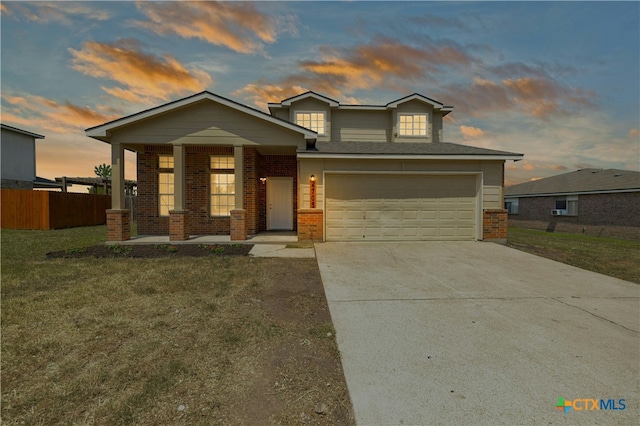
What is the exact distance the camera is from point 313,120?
1462 centimetres

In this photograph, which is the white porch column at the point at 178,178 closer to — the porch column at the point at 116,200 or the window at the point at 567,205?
the porch column at the point at 116,200

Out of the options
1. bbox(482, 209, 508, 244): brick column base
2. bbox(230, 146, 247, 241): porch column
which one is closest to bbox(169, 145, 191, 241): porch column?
bbox(230, 146, 247, 241): porch column

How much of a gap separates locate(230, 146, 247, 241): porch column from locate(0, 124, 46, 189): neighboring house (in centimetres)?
2335

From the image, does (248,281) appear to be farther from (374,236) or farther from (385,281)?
(374,236)

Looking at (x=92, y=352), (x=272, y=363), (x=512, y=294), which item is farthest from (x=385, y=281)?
(x=92, y=352)

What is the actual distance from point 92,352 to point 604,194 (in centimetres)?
2738

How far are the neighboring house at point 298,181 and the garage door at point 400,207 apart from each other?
38 millimetres

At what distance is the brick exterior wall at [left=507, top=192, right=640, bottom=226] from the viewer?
17781 millimetres

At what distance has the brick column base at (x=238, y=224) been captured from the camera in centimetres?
1032

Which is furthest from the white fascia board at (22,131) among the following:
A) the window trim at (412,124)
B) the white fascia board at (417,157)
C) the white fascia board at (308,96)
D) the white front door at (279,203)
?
the window trim at (412,124)

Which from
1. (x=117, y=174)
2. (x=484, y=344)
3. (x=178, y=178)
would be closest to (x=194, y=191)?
(x=178, y=178)

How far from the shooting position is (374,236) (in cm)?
1078

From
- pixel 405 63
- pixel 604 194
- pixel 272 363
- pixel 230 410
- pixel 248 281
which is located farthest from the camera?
pixel 604 194

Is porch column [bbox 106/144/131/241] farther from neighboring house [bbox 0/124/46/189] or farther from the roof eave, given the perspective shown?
neighboring house [bbox 0/124/46/189]
